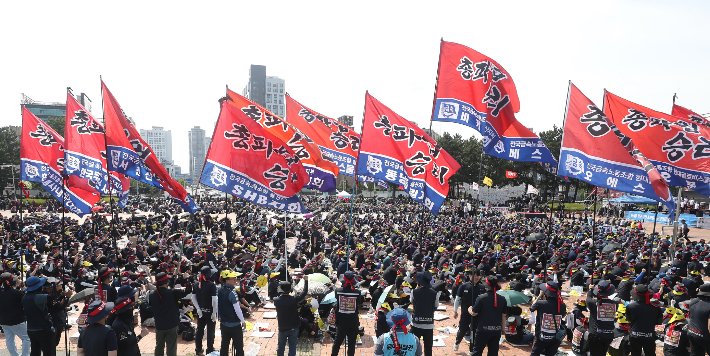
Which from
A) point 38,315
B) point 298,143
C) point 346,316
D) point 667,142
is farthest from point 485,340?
point 667,142

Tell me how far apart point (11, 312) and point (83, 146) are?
5548mm

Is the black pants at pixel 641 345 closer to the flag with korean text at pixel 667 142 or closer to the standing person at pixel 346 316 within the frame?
the standing person at pixel 346 316

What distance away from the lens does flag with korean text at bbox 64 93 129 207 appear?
34.9ft

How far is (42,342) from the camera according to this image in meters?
6.48

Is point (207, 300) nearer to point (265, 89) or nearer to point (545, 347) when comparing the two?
point (545, 347)

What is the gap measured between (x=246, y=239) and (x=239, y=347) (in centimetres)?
1420

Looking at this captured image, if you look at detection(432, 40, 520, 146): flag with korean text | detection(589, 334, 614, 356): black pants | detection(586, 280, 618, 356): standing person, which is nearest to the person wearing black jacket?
detection(586, 280, 618, 356): standing person

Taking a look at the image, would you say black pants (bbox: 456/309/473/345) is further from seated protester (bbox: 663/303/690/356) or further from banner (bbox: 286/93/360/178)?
banner (bbox: 286/93/360/178)

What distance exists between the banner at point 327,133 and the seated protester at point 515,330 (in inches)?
274

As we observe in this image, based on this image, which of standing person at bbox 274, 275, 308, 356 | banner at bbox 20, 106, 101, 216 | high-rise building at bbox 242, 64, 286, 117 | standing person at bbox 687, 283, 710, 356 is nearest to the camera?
standing person at bbox 687, 283, 710, 356

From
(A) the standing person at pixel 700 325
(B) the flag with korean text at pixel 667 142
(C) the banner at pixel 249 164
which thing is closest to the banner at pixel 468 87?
(B) the flag with korean text at pixel 667 142

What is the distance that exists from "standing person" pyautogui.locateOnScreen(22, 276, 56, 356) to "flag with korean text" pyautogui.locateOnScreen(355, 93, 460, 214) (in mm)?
6546

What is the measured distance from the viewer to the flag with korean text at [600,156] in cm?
789

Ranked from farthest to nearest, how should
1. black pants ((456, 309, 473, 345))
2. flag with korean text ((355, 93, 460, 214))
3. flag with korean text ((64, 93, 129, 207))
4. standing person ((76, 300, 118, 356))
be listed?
flag with korean text ((64, 93, 129, 207)), flag with korean text ((355, 93, 460, 214)), black pants ((456, 309, 473, 345)), standing person ((76, 300, 118, 356))
